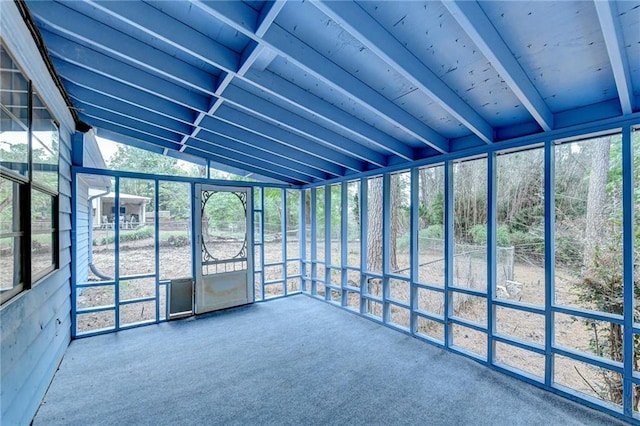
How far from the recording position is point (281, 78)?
2.40 metres

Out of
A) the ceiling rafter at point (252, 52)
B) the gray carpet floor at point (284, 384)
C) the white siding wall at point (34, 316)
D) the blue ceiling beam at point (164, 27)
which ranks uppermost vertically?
the blue ceiling beam at point (164, 27)

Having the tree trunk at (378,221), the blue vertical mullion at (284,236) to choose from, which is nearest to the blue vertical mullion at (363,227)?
the tree trunk at (378,221)

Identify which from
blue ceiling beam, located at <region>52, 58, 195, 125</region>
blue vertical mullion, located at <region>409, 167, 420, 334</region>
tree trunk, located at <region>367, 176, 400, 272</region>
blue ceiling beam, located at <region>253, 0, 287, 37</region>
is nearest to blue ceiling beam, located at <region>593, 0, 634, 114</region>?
blue ceiling beam, located at <region>253, 0, 287, 37</region>

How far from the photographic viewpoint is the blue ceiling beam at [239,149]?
3.87 meters

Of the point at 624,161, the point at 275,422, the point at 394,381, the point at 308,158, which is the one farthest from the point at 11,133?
Answer: the point at 624,161

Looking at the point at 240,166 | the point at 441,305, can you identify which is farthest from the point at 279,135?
the point at 441,305

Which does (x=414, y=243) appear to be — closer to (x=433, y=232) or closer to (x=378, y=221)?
(x=433, y=232)

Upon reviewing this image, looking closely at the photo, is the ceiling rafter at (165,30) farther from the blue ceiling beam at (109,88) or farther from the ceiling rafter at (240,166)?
the ceiling rafter at (240,166)

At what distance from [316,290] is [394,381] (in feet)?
10.2

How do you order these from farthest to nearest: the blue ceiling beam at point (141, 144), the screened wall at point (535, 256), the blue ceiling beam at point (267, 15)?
the blue ceiling beam at point (141, 144) → the screened wall at point (535, 256) → the blue ceiling beam at point (267, 15)

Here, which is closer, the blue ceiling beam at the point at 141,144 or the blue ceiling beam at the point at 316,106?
the blue ceiling beam at the point at 316,106

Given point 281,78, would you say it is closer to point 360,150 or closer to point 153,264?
point 360,150

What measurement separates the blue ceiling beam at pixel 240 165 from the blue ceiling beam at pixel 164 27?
2771 millimetres

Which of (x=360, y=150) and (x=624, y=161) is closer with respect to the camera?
(x=624, y=161)
